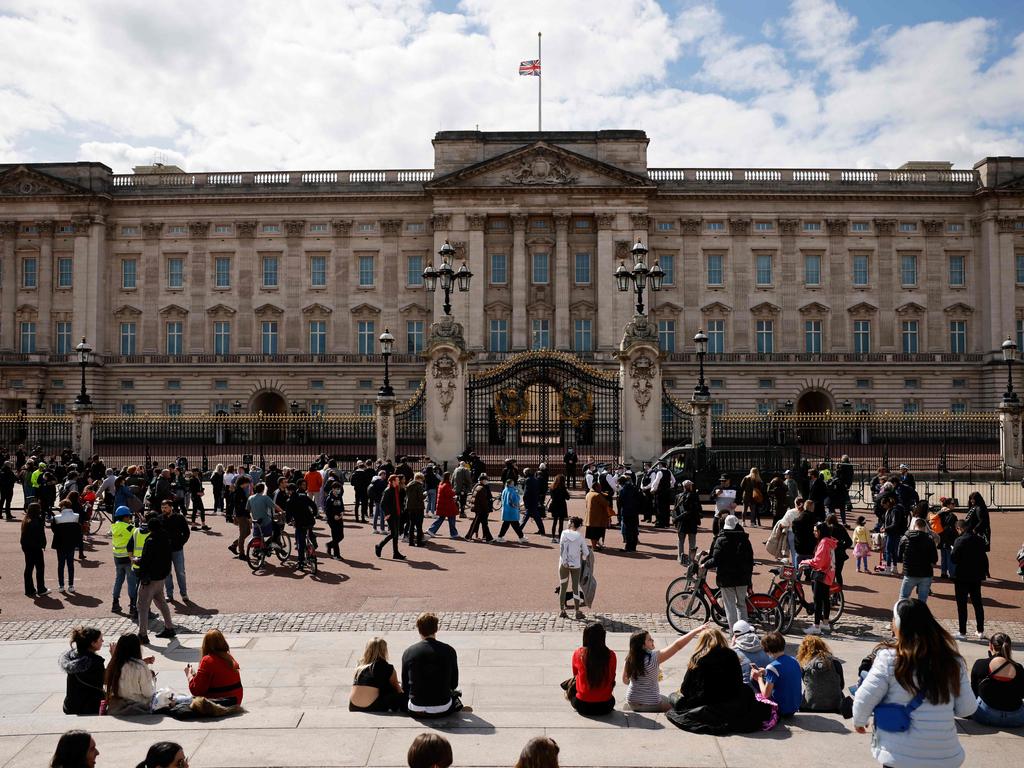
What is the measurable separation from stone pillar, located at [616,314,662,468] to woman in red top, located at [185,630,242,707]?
2086 cm

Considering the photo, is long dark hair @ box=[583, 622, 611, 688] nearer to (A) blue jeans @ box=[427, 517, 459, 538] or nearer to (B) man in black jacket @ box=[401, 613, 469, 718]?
(B) man in black jacket @ box=[401, 613, 469, 718]

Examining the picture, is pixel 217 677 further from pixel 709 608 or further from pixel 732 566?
pixel 709 608

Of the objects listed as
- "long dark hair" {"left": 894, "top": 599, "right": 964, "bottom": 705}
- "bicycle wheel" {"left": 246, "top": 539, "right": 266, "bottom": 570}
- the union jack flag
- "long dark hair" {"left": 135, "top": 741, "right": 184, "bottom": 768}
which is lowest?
"bicycle wheel" {"left": 246, "top": 539, "right": 266, "bottom": 570}

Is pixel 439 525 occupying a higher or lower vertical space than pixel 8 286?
lower

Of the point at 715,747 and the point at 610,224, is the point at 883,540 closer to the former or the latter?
the point at 715,747

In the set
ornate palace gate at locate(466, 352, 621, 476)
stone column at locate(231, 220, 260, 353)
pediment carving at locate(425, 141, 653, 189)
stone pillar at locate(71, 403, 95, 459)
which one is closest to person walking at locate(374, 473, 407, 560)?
ornate palace gate at locate(466, 352, 621, 476)

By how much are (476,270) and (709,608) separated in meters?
43.1

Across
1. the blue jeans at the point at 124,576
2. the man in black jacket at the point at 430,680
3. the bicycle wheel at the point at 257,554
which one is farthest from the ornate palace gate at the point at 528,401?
the man in black jacket at the point at 430,680

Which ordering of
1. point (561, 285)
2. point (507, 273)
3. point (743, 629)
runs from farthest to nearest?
point (507, 273) → point (561, 285) → point (743, 629)

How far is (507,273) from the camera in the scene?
54.0 metres

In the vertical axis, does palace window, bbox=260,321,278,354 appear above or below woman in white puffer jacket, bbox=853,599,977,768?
above

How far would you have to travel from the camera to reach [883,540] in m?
15.8

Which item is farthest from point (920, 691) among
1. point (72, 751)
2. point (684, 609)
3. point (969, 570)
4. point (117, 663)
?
point (969, 570)

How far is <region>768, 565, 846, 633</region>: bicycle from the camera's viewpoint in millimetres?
11367
